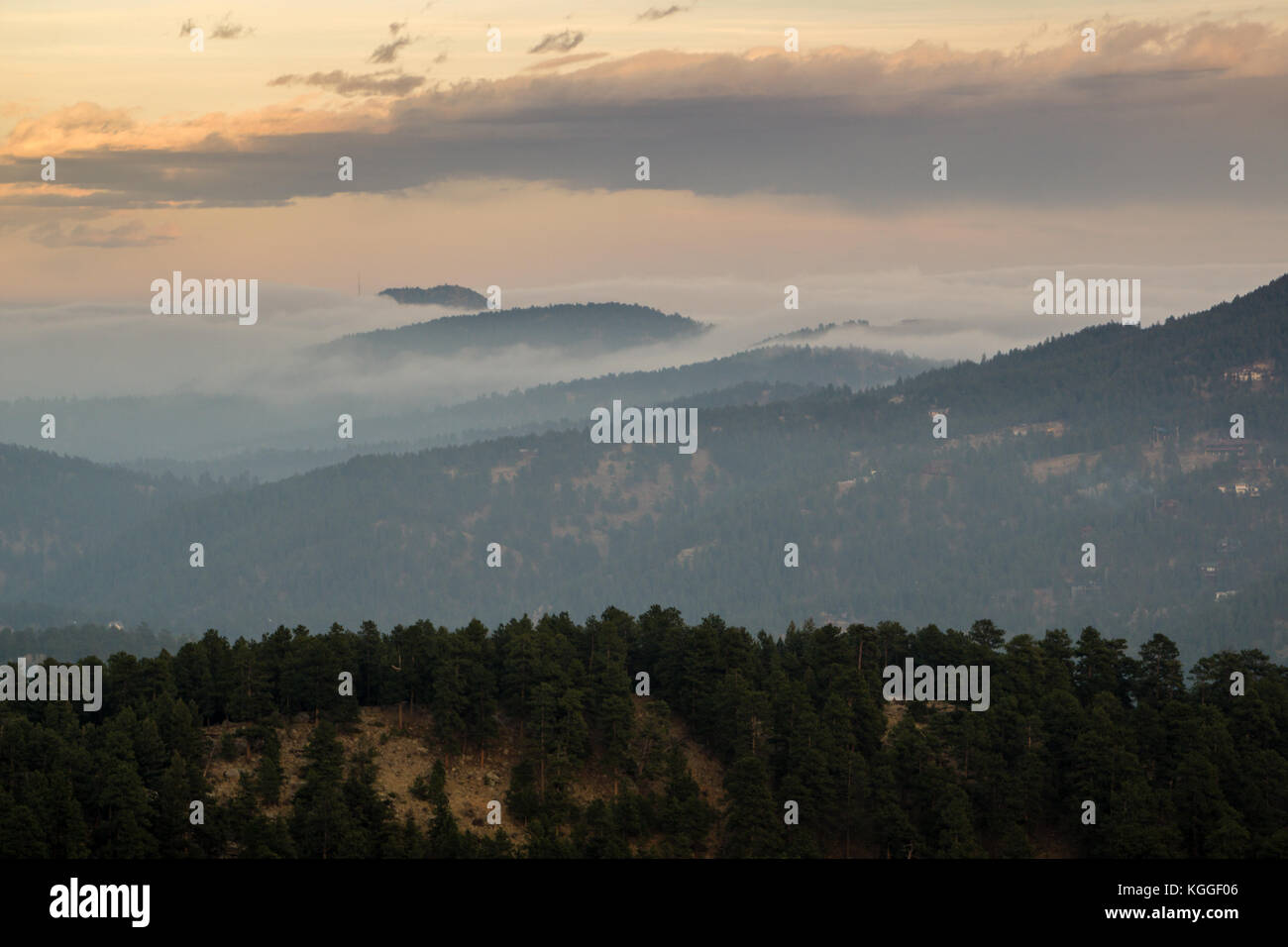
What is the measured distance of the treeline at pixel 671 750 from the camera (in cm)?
10169

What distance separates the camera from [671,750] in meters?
121

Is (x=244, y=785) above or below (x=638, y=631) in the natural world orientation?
below

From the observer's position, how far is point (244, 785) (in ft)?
341

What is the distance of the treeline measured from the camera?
10169 cm
